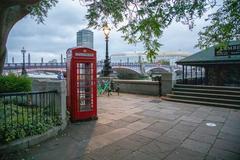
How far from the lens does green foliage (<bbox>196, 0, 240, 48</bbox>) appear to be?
3.36 meters

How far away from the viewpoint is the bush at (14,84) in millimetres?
7625

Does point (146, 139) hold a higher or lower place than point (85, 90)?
lower

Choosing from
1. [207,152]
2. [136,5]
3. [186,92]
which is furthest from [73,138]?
[186,92]

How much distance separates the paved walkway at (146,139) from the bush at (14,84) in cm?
344

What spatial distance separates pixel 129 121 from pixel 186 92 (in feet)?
18.5

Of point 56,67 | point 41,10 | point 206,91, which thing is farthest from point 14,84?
point 56,67

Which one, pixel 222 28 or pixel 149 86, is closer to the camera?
pixel 222 28

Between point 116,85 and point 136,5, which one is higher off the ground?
point 136,5

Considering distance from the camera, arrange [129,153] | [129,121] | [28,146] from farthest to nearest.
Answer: [129,121] → [28,146] → [129,153]

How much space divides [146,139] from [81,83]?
2734mm

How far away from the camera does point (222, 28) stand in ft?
11.7

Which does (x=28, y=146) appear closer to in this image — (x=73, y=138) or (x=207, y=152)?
(x=73, y=138)

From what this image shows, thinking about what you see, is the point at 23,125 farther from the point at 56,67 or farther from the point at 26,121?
the point at 56,67

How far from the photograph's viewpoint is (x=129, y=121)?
20.6 feet
